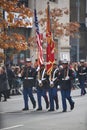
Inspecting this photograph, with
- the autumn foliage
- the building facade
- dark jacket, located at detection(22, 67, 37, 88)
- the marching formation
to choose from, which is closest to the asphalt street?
the marching formation

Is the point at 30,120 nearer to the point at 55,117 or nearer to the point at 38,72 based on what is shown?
Result: the point at 55,117

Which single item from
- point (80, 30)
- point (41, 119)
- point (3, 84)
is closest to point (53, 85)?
point (41, 119)

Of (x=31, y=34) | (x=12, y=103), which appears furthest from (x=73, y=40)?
(x=12, y=103)

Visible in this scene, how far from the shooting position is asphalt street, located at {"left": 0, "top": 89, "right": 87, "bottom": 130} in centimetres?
1545

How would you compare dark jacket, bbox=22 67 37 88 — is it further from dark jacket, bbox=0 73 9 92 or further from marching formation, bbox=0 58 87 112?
dark jacket, bbox=0 73 9 92

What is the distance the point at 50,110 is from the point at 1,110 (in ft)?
5.73

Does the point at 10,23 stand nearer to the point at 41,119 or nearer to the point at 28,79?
the point at 28,79

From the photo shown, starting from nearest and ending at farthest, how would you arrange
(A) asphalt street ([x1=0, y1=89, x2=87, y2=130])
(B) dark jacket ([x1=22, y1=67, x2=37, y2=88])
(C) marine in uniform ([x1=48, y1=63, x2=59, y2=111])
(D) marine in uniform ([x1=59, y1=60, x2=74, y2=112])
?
(A) asphalt street ([x1=0, y1=89, x2=87, y2=130]), (D) marine in uniform ([x1=59, y1=60, x2=74, y2=112]), (C) marine in uniform ([x1=48, y1=63, x2=59, y2=111]), (B) dark jacket ([x1=22, y1=67, x2=37, y2=88])

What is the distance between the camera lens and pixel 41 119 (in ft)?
57.2

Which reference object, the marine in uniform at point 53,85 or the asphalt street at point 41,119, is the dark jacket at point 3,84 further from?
the marine in uniform at point 53,85

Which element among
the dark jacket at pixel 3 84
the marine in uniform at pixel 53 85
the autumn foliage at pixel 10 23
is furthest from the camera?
the dark jacket at pixel 3 84

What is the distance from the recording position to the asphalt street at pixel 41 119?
15.4 meters

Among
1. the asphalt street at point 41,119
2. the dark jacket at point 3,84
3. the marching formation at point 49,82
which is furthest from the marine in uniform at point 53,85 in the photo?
the dark jacket at point 3,84

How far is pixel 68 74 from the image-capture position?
65.2 feet
